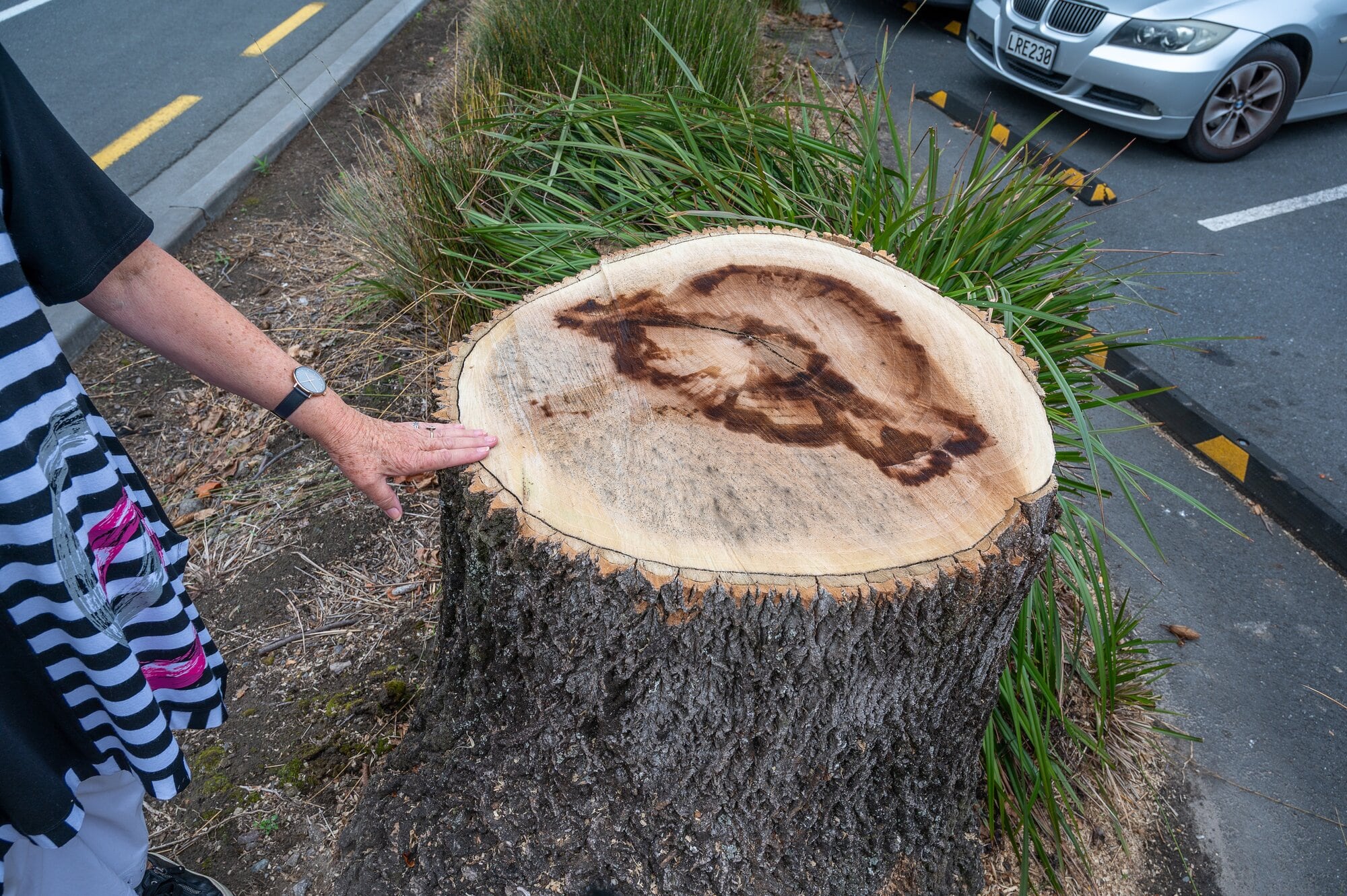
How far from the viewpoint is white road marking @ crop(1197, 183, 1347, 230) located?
14.4ft

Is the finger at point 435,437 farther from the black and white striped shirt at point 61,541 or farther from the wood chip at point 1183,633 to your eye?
the wood chip at point 1183,633

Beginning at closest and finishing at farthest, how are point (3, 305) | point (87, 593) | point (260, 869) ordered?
point (3, 305)
point (87, 593)
point (260, 869)

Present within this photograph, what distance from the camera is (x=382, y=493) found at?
144 centimetres

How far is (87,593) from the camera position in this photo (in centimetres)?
117

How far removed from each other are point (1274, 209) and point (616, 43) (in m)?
3.62

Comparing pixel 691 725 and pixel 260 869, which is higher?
pixel 691 725

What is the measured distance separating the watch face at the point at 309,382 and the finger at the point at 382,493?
0.17 metres

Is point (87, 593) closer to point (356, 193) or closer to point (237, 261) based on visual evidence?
point (356, 193)

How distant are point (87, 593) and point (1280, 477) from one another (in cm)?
332

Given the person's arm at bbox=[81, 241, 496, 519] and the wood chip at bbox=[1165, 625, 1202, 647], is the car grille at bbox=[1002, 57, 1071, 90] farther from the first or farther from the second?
the person's arm at bbox=[81, 241, 496, 519]

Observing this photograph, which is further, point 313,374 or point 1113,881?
point 1113,881

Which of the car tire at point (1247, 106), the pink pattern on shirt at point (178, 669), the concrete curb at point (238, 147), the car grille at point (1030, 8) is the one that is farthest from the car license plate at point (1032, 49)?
the pink pattern on shirt at point (178, 669)

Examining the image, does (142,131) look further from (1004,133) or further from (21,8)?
(1004,133)

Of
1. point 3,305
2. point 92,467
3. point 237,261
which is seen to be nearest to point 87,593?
point 92,467
